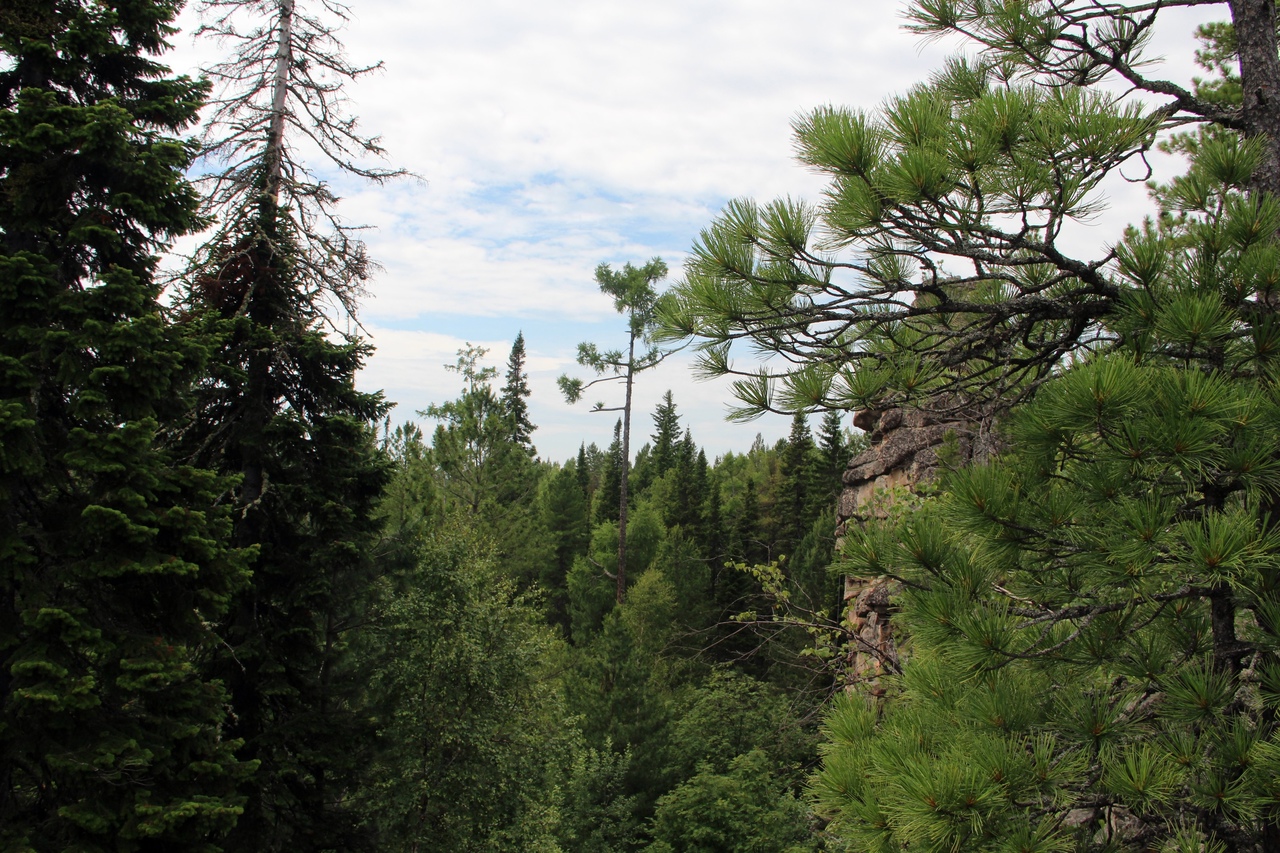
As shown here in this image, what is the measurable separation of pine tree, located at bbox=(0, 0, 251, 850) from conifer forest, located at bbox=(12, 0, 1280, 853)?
0.04 metres

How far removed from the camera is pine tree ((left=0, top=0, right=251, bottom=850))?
17.2 ft

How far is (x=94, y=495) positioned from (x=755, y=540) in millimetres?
5752

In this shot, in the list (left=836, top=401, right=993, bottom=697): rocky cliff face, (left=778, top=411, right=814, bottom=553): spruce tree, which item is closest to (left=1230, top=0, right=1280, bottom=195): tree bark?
(left=836, top=401, right=993, bottom=697): rocky cliff face

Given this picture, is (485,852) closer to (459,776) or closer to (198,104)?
(459,776)

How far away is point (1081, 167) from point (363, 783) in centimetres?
978

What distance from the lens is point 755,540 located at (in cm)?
767

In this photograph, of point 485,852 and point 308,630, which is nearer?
point 308,630

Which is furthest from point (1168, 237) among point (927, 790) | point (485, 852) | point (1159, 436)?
point (485, 852)

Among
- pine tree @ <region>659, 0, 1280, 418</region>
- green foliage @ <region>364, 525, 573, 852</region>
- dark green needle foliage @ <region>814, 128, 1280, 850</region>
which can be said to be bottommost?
green foliage @ <region>364, 525, 573, 852</region>

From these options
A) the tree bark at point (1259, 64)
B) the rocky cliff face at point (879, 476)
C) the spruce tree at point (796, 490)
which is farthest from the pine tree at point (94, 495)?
the spruce tree at point (796, 490)

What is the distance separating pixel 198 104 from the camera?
23.0ft

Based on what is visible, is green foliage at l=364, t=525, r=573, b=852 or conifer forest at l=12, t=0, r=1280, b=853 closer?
conifer forest at l=12, t=0, r=1280, b=853

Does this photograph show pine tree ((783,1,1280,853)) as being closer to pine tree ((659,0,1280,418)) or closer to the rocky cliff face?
pine tree ((659,0,1280,418))

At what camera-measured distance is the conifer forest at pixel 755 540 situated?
2340 millimetres
